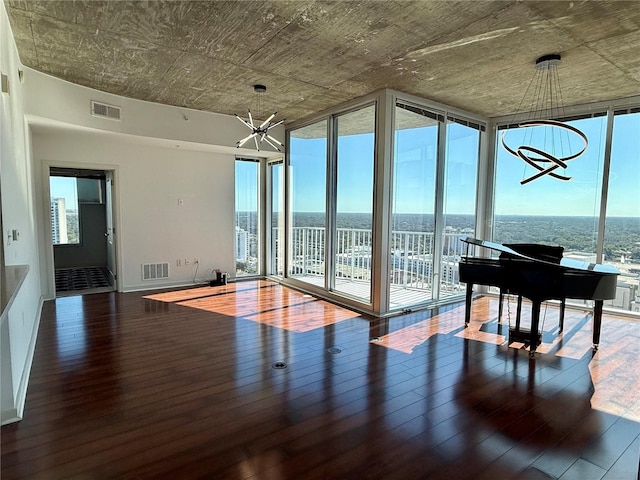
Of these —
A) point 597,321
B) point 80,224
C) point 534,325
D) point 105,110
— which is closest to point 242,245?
point 105,110

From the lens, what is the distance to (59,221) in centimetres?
800

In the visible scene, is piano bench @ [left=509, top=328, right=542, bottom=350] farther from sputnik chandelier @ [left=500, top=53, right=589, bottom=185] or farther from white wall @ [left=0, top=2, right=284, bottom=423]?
white wall @ [left=0, top=2, right=284, bottom=423]

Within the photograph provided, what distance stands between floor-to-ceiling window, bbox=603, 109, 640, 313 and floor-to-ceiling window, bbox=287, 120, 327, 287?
4.09 m

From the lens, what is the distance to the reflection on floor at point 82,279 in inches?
248

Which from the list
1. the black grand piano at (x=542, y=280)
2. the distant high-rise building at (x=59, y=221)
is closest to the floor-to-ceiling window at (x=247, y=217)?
the distant high-rise building at (x=59, y=221)

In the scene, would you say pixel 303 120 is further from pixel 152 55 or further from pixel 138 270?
pixel 138 270

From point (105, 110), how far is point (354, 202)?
146 inches

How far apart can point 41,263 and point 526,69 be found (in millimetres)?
6991

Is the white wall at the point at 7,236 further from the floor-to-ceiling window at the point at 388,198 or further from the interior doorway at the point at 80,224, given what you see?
the interior doorway at the point at 80,224

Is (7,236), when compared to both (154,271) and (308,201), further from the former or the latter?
(308,201)

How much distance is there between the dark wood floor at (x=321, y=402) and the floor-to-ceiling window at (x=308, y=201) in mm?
2047

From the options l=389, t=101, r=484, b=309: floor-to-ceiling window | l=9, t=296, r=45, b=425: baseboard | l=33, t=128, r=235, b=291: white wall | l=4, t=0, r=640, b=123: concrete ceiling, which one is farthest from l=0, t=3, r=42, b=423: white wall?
l=389, t=101, r=484, b=309: floor-to-ceiling window

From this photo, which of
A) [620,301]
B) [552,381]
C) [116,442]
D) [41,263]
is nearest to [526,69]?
[552,381]

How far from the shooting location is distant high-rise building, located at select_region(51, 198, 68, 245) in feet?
25.6
